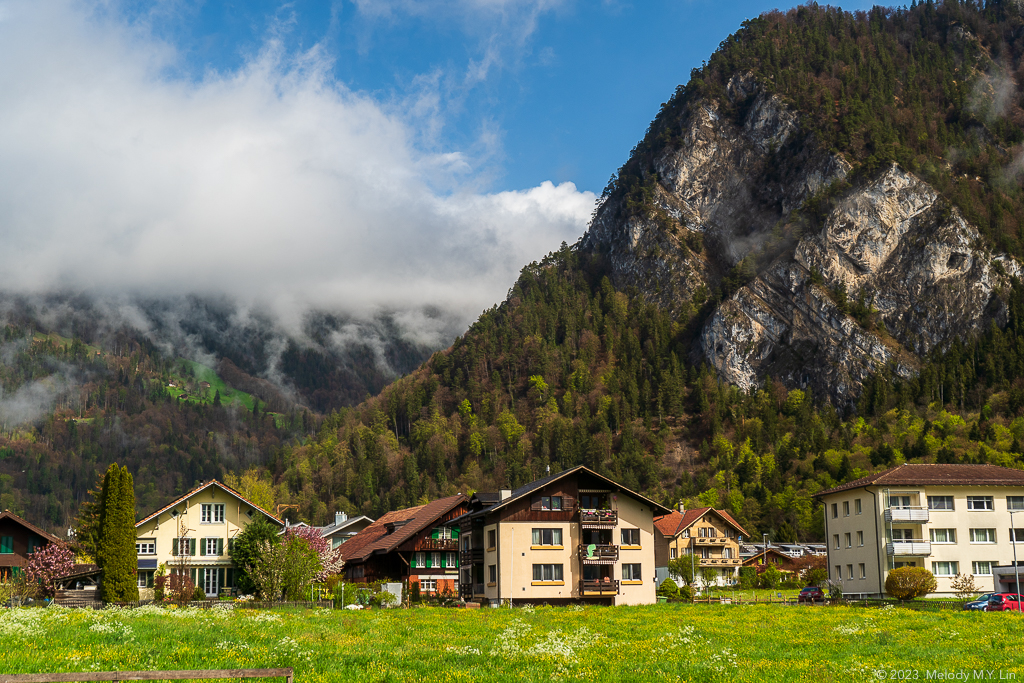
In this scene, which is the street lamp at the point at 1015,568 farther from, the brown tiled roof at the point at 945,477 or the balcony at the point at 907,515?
the balcony at the point at 907,515

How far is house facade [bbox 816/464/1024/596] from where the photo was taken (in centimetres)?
7981

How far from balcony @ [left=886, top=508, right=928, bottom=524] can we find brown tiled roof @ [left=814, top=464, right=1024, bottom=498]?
2.24m

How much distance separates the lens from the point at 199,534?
259 feet

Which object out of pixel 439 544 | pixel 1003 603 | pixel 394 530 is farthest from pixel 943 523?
pixel 394 530

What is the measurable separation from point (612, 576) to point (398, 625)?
33290 millimetres

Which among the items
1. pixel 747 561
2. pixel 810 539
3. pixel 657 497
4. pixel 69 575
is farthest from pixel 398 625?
pixel 657 497

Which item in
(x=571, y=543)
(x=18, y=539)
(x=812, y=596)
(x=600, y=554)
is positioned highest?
(x=18, y=539)

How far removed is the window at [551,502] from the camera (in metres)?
71.8

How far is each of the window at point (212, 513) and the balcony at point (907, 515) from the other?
187 feet

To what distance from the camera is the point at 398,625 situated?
40.9 m

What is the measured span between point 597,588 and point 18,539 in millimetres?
49502

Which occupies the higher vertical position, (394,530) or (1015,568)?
(394,530)

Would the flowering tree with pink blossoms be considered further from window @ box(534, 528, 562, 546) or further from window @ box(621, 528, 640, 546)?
window @ box(621, 528, 640, 546)

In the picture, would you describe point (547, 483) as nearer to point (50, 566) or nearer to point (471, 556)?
point (471, 556)
